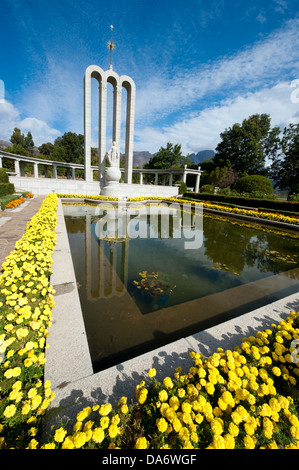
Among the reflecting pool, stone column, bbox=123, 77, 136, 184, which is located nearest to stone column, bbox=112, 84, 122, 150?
stone column, bbox=123, 77, 136, 184

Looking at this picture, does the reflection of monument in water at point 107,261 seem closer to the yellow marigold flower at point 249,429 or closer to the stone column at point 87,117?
the yellow marigold flower at point 249,429

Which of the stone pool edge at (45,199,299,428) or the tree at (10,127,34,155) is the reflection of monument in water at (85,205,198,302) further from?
the tree at (10,127,34,155)

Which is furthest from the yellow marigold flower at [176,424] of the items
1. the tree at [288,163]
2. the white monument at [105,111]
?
the tree at [288,163]

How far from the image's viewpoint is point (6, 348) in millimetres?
1628

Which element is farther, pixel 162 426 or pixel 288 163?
pixel 288 163

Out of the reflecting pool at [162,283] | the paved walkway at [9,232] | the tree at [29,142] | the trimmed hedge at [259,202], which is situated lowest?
the reflecting pool at [162,283]

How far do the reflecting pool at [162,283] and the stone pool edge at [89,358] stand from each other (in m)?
0.29

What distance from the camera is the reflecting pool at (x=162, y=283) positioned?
8.39ft

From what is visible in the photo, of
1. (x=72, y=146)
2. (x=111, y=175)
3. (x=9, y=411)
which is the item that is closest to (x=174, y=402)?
(x=9, y=411)

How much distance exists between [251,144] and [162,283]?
136ft

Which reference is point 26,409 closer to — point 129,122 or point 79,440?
point 79,440

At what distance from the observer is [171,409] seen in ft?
4.05
